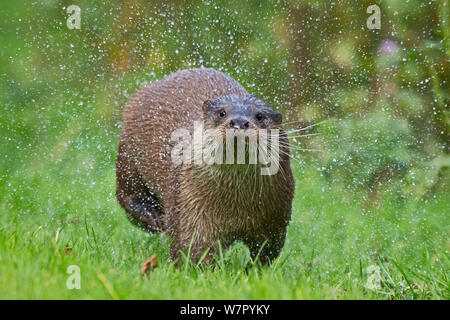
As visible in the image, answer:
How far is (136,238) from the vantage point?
183 inches

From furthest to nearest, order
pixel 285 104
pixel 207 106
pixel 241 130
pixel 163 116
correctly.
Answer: pixel 285 104 → pixel 163 116 → pixel 207 106 → pixel 241 130

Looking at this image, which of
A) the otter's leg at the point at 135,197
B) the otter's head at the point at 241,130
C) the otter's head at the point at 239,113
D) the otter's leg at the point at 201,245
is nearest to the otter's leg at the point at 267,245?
the otter's leg at the point at 201,245

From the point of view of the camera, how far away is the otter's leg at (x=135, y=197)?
462cm

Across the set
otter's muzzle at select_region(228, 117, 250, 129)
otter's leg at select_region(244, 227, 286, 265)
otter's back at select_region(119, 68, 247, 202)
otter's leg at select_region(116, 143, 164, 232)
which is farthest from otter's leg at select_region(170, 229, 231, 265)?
otter's leg at select_region(116, 143, 164, 232)

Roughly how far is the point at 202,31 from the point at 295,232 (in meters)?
2.42

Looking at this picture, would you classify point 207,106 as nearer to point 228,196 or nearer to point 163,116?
point 228,196

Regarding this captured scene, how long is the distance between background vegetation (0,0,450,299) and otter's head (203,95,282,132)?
868 millimetres

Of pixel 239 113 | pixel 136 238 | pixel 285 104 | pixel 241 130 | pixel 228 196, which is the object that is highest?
pixel 285 104

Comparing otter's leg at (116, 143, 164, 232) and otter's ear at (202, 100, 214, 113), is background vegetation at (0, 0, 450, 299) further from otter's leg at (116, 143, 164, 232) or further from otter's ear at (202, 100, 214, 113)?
otter's ear at (202, 100, 214, 113)

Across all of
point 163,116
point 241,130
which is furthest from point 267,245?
point 163,116

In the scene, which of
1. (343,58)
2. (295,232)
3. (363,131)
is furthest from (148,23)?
(295,232)

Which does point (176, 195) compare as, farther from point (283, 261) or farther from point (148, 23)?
point (148, 23)

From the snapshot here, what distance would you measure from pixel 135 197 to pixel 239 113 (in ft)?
5.13

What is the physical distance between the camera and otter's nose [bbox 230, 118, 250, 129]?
3.23 metres
